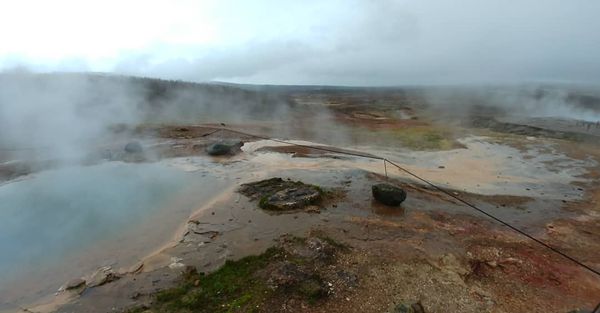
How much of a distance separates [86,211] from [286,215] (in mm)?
4744

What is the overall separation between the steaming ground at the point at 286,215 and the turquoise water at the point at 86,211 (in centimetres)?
4

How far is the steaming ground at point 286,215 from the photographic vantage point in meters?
5.77

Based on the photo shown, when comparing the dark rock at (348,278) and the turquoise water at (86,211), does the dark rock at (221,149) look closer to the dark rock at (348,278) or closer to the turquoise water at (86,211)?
the turquoise water at (86,211)

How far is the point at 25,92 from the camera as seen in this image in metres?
19.8

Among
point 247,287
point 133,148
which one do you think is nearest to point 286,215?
point 247,287

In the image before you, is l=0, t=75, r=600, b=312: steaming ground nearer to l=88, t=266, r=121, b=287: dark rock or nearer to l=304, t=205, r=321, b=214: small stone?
l=88, t=266, r=121, b=287: dark rock

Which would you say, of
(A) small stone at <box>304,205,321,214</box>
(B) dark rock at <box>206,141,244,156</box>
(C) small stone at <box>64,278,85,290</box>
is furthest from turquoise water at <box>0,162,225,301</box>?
(A) small stone at <box>304,205,321,214</box>

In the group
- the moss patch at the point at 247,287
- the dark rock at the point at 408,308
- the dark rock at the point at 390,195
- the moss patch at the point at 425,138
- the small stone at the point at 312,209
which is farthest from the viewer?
the moss patch at the point at 425,138

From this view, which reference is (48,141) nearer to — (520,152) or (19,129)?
(19,129)

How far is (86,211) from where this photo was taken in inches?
343

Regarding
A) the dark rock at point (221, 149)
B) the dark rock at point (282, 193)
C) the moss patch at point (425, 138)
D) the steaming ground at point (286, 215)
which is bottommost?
the moss patch at point (425, 138)

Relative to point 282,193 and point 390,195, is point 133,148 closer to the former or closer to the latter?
point 282,193

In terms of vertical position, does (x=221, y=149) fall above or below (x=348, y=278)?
above

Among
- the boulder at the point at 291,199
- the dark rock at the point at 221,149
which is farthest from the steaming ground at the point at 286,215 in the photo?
the dark rock at the point at 221,149
